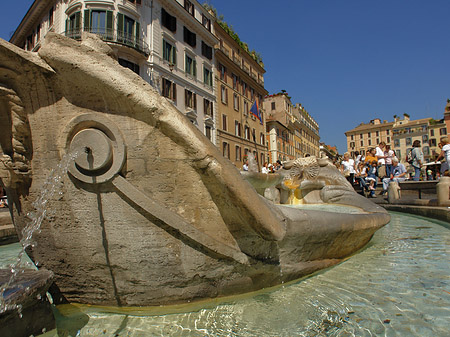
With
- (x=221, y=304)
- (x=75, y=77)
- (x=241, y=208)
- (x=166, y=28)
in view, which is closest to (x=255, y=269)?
(x=221, y=304)

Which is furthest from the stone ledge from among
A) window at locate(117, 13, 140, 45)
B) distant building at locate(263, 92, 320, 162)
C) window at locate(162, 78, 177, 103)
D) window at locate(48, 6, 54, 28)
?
distant building at locate(263, 92, 320, 162)

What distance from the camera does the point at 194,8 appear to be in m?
26.2

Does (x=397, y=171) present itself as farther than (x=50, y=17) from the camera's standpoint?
No

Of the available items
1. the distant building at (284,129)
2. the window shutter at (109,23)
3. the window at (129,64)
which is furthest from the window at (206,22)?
the distant building at (284,129)

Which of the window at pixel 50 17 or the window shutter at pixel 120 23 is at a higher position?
the window at pixel 50 17

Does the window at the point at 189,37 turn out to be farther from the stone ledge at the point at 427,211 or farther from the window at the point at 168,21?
the stone ledge at the point at 427,211

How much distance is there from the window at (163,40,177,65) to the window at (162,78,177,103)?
5.58 ft

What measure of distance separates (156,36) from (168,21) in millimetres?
2248

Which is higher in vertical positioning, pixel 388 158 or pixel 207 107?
pixel 207 107

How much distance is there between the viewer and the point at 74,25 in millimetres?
18906

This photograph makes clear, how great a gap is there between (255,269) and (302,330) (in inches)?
21.8

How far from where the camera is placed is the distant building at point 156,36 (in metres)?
18.8

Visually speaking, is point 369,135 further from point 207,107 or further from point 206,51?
point 207,107

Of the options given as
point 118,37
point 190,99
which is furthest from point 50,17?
point 190,99
